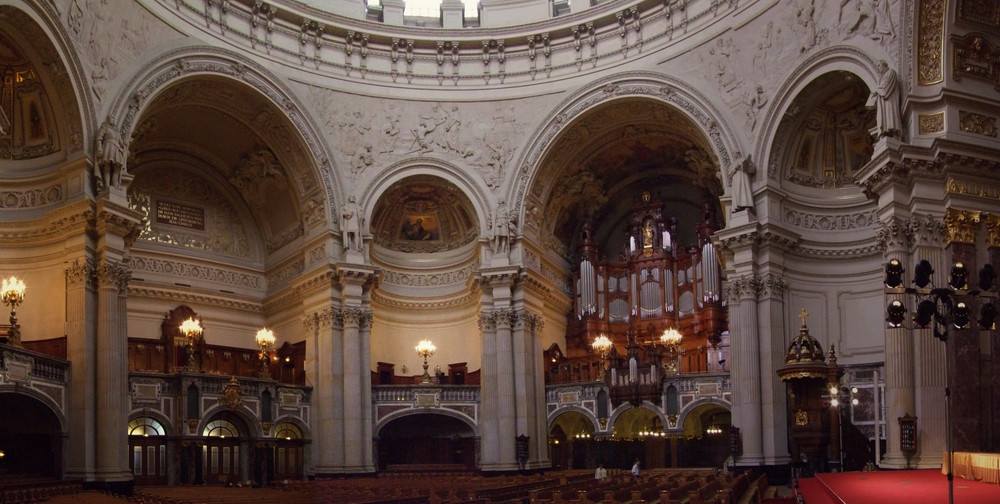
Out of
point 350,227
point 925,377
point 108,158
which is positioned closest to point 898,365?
point 925,377

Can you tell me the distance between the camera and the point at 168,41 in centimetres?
2992

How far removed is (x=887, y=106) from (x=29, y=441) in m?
23.0

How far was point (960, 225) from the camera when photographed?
22875 millimetres

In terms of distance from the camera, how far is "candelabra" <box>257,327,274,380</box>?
1273 inches

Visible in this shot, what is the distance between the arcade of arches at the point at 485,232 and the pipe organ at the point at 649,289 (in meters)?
0.13

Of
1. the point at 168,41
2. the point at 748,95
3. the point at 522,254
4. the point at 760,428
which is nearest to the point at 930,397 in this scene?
the point at 760,428

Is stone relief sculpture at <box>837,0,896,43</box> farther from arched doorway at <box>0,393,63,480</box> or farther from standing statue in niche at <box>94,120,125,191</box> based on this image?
arched doorway at <box>0,393,63,480</box>

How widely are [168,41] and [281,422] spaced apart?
42.1 ft

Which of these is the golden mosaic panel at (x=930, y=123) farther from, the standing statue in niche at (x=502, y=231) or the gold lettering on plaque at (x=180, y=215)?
the gold lettering on plaque at (x=180, y=215)

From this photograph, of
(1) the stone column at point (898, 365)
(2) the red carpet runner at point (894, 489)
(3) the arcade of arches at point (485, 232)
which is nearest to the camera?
(2) the red carpet runner at point (894, 489)

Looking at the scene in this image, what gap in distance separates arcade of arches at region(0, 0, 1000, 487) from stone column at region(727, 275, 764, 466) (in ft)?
0.28

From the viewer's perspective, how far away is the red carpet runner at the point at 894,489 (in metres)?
13.3

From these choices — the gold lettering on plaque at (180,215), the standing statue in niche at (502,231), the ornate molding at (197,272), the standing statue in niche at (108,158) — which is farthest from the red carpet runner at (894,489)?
the gold lettering on plaque at (180,215)

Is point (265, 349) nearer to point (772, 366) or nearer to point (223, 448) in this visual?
point (223, 448)
